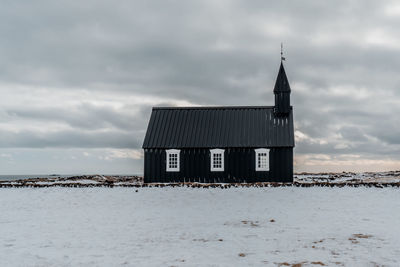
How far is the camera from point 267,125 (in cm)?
3647

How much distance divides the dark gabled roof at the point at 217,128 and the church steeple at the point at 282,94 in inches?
25.9

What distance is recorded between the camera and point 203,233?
472 inches

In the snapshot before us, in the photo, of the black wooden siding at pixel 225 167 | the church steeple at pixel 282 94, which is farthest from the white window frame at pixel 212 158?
the church steeple at pixel 282 94

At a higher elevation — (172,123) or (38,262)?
(172,123)

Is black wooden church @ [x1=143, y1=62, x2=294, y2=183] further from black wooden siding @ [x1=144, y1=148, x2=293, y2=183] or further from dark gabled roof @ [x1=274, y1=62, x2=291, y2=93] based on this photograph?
dark gabled roof @ [x1=274, y1=62, x2=291, y2=93]

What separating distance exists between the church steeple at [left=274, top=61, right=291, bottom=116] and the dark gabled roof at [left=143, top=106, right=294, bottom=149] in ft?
2.16

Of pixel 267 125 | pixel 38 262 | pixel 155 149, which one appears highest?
pixel 267 125

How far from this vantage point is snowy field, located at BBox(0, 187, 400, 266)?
9.08 metres

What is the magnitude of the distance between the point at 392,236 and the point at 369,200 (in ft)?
31.6

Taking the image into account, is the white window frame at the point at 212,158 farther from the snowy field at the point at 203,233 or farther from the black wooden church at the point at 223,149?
the snowy field at the point at 203,233

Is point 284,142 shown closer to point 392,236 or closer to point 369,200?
point 369,200

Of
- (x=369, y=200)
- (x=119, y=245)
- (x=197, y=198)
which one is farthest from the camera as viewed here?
(x=197, y=198)

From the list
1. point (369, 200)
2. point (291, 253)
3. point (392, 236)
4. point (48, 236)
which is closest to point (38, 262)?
point (48, 236)

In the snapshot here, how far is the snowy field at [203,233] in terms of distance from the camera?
357 inches
